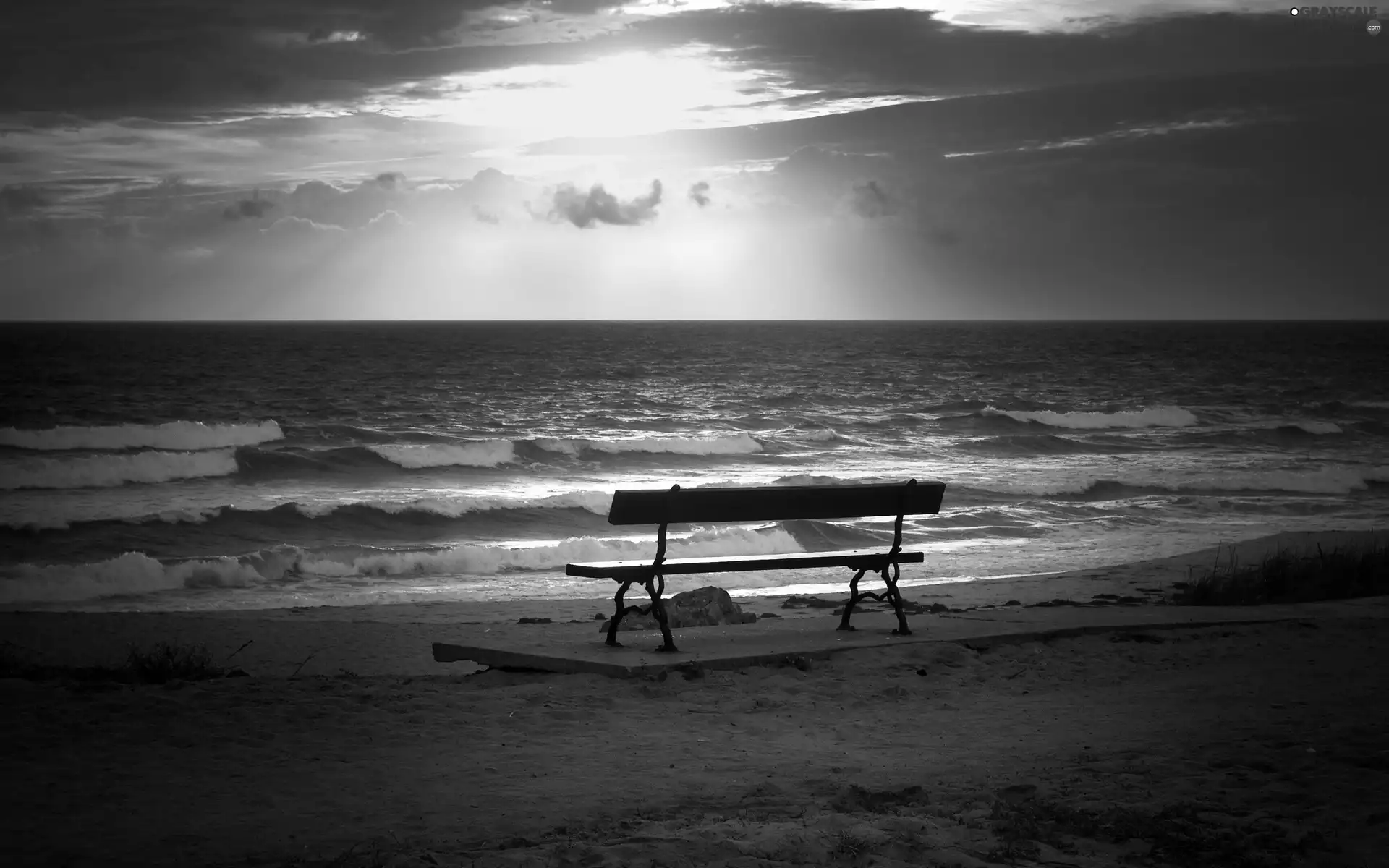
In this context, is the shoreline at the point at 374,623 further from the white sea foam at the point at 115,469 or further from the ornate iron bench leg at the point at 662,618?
the white sea foam at the point at 115,469

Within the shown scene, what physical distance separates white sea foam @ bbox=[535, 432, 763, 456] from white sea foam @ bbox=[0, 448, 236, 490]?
8262mm

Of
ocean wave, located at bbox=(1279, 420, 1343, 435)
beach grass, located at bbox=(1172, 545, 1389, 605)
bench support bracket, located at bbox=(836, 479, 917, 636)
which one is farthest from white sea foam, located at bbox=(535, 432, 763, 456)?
bench support bracket, located at bbox=(836, 479, 917, 636)

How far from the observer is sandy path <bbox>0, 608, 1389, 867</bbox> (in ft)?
13.6

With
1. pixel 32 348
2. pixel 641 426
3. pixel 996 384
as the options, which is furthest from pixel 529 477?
pixel 32 348

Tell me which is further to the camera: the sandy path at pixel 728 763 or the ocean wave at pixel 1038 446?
the ocean wave at pixel 1038 446

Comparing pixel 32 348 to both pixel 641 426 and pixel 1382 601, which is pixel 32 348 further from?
pixel 1382 601

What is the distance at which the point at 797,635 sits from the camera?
793 centimetres

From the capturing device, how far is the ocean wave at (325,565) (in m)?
14.3

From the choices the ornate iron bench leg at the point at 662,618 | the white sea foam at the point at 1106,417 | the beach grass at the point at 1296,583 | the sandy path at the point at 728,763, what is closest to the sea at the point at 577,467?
the white sea foam at the point at 1106,417

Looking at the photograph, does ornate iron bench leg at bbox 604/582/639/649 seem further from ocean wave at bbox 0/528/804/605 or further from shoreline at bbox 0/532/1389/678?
ocean wave at bbox 0/528/804/605

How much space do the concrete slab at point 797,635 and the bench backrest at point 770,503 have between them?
2.75 feet

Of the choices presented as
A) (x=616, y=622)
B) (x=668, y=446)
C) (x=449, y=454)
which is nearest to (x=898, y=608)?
(x=616, y=622)

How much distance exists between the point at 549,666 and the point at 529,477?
18.7 m

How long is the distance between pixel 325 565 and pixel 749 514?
9664mm
